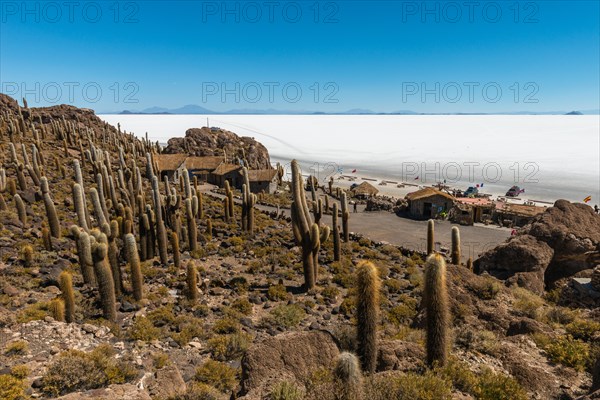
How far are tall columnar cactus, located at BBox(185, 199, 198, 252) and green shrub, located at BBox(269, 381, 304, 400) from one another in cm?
1582

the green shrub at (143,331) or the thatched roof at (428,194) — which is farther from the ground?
the thatched roof at (428,194)

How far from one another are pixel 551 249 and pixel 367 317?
45.0 ft

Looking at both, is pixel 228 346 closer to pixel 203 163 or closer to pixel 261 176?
pixel 261 176

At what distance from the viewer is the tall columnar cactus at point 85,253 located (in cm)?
1363

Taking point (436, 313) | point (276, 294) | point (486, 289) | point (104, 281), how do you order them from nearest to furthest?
point (436, 313) → point (104, 281) → point (486, 289) → point (276, 294)

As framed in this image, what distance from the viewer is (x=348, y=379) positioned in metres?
6.22

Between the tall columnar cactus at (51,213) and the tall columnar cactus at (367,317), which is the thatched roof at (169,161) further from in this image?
the tall columnar cactus at (367,317)

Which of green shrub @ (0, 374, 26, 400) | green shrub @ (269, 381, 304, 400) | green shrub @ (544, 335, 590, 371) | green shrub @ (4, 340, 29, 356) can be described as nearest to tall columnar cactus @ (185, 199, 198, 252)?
green shrub @ (4, 340, 29, 356)

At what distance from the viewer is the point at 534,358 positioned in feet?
29.2

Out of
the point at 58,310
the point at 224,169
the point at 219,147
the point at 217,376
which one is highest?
the point at 219,147

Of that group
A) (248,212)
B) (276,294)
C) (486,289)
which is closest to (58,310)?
(276,294)

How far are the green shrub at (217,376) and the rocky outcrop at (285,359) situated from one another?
189cm

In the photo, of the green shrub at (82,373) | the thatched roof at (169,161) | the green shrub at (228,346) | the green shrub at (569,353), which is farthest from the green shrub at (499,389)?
the thatched roof at (169,161)

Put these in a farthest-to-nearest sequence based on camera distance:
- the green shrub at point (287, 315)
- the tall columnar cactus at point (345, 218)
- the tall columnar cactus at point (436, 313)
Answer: the tall columnar cactus at point (345, 218) < the green shrub at point (287, 315) < the tall columnar cactus at point (436, 313)
